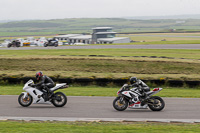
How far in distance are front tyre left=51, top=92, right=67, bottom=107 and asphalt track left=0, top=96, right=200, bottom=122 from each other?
245mm

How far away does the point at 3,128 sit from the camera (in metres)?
9.98

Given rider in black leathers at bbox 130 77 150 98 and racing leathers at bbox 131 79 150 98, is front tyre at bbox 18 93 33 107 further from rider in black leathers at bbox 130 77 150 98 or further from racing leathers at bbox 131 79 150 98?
racing leathers at bbox 131 79 150 98

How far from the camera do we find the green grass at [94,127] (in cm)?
967

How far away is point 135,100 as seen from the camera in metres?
13.2

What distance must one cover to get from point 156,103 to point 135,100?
944 millimetres

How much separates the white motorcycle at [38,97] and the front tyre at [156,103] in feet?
13.3

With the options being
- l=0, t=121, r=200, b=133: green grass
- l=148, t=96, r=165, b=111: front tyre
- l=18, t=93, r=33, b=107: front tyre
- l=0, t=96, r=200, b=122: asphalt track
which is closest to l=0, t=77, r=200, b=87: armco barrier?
l=0, t=96, r=200, b=122: asphalt track

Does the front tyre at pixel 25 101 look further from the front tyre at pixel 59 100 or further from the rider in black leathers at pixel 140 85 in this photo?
the rider in black leathers at pixel 140 85

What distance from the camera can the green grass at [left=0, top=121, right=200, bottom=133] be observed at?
381 inches

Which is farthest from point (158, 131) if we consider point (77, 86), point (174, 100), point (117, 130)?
point (77, 86)

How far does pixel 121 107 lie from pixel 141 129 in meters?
3.35

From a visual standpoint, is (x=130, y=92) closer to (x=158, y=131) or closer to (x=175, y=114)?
(x=175, y=114)

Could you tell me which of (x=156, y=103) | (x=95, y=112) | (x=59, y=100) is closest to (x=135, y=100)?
(x=156, y=103)

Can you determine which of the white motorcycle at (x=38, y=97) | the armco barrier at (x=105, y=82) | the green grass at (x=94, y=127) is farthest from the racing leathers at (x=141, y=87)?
the armco barrier at (x=105, y=82)
